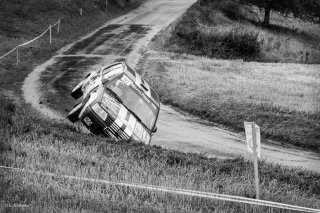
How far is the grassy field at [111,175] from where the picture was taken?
8.44 meters

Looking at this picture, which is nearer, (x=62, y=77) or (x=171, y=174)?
(x=171, y=174)

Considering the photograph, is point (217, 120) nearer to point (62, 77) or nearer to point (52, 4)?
point (62, 77)

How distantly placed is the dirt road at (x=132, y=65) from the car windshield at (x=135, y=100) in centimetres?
201

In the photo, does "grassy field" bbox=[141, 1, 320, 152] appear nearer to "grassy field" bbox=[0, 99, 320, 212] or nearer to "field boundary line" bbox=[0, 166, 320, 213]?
"grassy field" bbox=[0, 99, 320, 212]

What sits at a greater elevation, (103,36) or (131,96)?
(131,96)

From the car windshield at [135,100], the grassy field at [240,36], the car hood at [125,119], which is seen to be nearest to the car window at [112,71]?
the car windshield at [135,100]

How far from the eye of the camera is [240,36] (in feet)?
126

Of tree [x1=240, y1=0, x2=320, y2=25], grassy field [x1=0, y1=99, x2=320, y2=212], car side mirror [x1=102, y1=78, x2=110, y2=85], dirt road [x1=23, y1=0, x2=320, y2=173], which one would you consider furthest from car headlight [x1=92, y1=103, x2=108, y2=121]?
tree [x1=240, y1=0, x2=320, y2=25]

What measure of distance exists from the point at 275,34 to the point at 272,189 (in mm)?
41604

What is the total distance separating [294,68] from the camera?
110 feet

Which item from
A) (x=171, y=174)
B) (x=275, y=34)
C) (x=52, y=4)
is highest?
(x=171, y=174)

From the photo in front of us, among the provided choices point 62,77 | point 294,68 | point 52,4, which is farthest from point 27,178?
point 52,4

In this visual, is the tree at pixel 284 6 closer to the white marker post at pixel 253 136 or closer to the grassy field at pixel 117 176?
the grassy field at pixel 117 176

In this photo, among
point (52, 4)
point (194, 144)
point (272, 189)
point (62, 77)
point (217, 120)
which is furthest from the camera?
point (52, 4)
